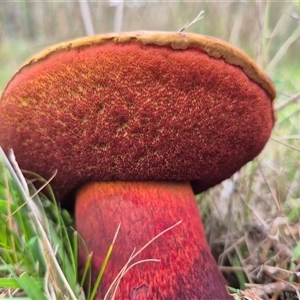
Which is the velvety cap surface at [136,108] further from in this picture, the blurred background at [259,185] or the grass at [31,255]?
the blurred background at [259,185]

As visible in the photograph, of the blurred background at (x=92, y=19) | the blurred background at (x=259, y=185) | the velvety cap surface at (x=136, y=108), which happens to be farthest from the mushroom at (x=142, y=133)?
the blurred background at (x=92, y=19)

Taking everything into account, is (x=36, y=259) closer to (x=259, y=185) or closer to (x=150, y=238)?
(x=150, y=238)

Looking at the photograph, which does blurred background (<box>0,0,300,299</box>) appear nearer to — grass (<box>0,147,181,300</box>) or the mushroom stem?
the mushroom stem

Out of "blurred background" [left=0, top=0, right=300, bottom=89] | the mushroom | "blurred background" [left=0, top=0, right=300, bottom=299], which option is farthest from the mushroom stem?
"blurred background" [left=0, top=0, right=300, bottom=89]

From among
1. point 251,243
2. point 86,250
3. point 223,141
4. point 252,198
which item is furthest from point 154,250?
point 252,198

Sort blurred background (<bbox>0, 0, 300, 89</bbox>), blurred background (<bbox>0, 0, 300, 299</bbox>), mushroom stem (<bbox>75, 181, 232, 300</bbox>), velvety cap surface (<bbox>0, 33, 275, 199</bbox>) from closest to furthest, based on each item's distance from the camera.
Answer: velvety cap surface (<bbox>0, 33, 275, 199</bbox>) → mushroom stem (<bbox>75, 181, 232, 300</bbox>) → blurred background (<bbox>0, 0, 300, 299</bbox>) → blurred background (<bbox>0, 0, 300, 89</bbox>)

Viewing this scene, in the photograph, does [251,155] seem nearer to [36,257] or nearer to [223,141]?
[223,141]

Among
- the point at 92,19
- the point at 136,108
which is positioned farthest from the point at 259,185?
the point at 92,19
